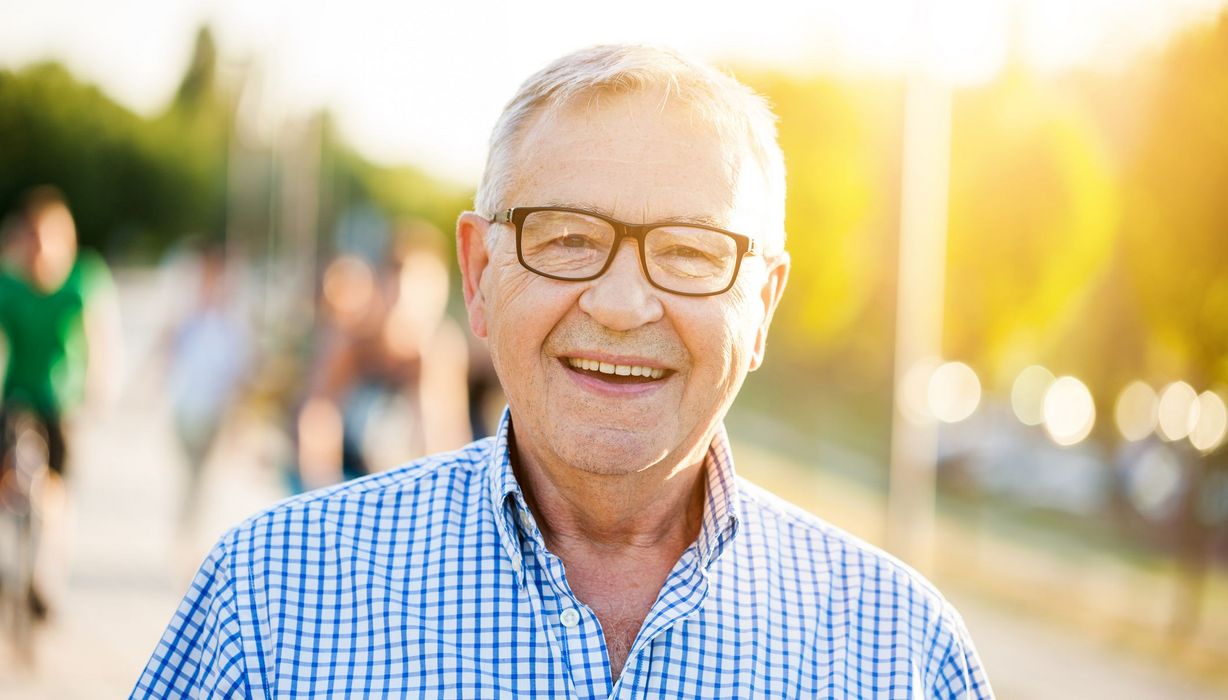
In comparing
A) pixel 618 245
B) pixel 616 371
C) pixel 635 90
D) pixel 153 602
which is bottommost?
pixel 153 602

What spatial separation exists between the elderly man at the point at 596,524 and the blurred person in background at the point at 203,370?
272 inches

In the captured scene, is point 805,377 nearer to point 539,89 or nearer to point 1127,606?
point 1127,606

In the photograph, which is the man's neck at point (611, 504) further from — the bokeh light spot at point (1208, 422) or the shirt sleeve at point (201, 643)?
the bokeh light spot at point (1208, 422)

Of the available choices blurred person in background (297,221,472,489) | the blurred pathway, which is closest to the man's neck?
the blurred pathway

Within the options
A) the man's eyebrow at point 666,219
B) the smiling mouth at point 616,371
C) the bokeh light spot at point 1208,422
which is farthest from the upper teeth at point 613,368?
the bokeh light spot at point 1208,422

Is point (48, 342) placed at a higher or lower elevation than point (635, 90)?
lower

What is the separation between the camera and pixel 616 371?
1926 millimetres

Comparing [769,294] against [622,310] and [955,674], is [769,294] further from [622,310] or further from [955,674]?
[955,674]

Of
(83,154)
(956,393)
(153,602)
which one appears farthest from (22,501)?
(83,154)

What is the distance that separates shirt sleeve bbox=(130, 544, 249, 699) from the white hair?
78 centimetres

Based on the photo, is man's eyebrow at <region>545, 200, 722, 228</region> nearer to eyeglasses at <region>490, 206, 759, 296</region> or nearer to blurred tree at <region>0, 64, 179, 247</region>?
eyeglasses at <region>490, 206, 759, 296</region>

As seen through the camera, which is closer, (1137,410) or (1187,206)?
(1187,206)

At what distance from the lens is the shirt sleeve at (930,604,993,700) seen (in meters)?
1.98

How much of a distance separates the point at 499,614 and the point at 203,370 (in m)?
7.41
